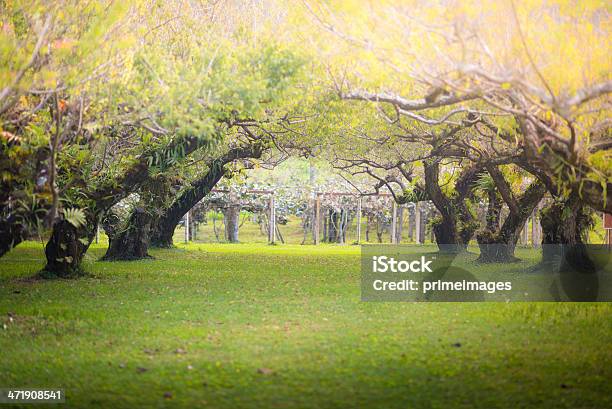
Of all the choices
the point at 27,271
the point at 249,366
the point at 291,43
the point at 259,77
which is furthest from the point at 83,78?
the point at 27,271

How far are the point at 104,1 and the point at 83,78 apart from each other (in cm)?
205

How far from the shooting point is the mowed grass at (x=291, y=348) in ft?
21.8

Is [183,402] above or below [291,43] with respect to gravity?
below

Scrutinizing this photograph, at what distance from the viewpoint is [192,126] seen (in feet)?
33.6

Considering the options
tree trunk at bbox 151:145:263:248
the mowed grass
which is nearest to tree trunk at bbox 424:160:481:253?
tree trunk at bbox 151:145:263:248

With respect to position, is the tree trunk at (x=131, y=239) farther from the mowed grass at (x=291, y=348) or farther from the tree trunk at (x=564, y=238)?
the tree trunk at (x=564, y=238)

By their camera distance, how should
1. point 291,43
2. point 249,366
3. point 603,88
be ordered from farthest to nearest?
point 291,43, point 603,88, point 249,366

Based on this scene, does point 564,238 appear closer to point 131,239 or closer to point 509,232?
point 509,232

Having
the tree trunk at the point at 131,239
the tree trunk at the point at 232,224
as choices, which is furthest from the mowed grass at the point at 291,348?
the tree trunk at the point at 232,224

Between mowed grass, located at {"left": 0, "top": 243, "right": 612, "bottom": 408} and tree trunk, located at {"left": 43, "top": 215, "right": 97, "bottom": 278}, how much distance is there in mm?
965

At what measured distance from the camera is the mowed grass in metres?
6.66

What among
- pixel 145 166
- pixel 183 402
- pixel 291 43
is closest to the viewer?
pixel 183 402

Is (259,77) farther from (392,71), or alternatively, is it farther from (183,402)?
(183,402)

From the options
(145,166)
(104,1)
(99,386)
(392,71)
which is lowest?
(99,386)
